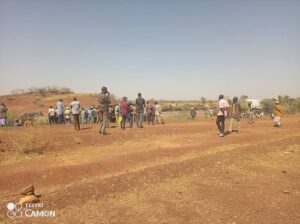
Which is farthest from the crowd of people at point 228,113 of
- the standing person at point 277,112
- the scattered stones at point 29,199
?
the scattered stones at point 29,199

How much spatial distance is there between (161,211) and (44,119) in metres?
19.0

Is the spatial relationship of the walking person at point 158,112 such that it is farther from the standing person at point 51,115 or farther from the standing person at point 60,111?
the standing person at point 51,115

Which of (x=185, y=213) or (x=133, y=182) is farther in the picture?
(x=133, y=182)

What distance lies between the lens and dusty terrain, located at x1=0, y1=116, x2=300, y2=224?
5.65 meters

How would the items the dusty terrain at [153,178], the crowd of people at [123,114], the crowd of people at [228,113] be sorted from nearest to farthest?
the dusty terrain at [153,178] → the crowd of people at [228,113] → the crowd of people at [123,114]

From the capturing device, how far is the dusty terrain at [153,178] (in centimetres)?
565

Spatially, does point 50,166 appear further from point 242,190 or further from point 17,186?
point 242,190

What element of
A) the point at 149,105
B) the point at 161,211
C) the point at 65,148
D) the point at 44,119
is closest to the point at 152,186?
the point at 161,211

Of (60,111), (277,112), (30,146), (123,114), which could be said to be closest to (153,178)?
(30,146)

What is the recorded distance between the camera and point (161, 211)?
5.72 m

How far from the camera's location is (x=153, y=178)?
7.60 m

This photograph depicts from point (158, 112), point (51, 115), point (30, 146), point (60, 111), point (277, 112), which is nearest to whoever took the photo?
point (30, 146)

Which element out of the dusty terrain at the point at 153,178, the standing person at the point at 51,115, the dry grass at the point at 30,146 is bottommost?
the dusty terrain at the point at 153,178

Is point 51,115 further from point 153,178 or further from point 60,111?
point 153,178
